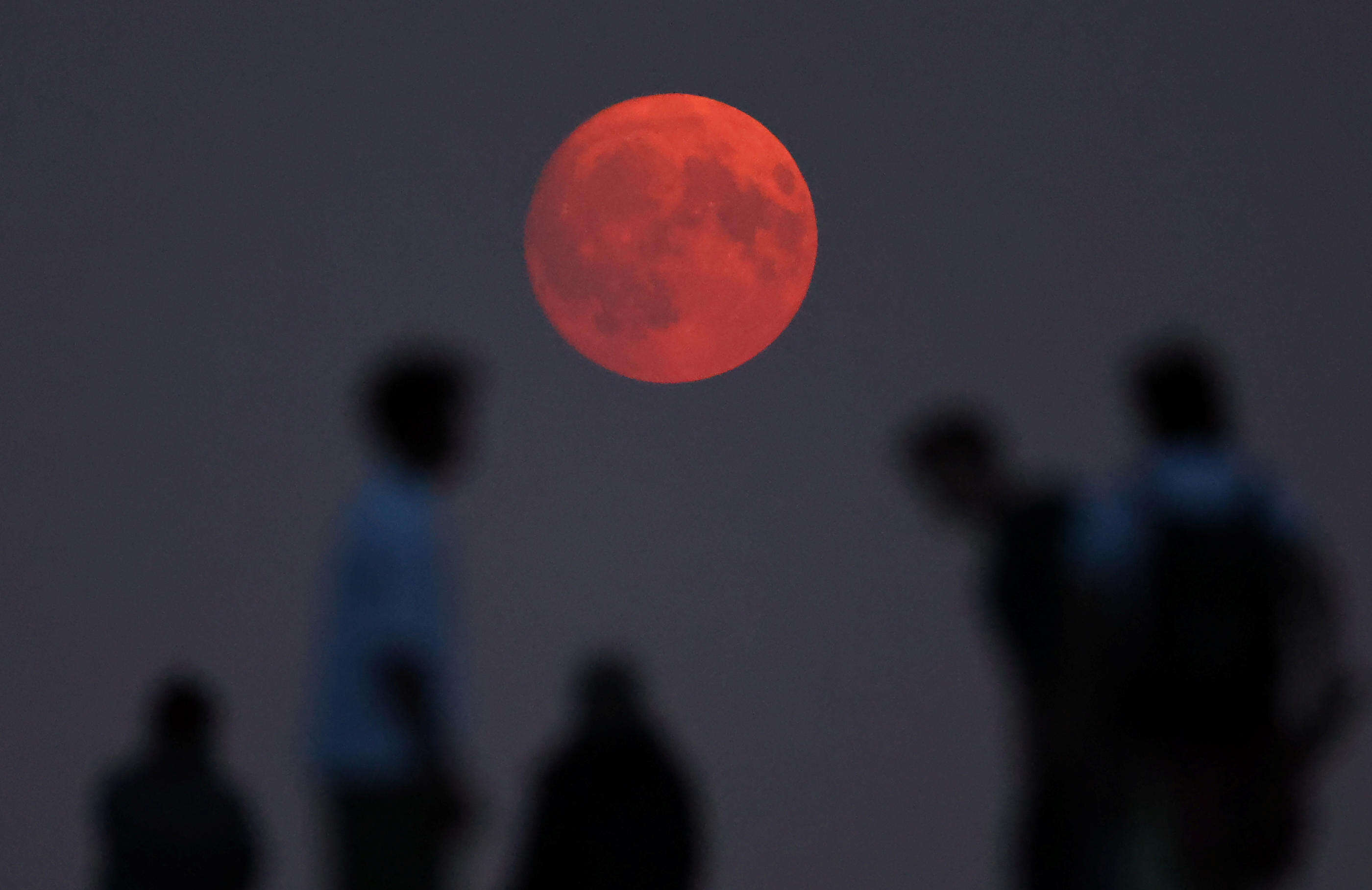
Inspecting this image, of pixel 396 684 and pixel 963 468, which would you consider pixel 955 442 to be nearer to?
pixel 963 468

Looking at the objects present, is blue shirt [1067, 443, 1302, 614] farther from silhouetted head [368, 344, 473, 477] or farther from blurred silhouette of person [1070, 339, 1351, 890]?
silhouetted head [368, 344, 473, 477]

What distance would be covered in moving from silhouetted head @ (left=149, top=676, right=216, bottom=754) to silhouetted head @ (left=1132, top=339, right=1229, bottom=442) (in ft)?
12.4

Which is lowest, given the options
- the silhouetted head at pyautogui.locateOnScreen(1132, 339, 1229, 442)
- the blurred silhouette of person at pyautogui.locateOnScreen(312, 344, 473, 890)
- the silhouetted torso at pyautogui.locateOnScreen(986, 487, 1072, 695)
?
the blurred silhouette of person at pyautogui.locateOnScreen(312, 344, 473, 890)

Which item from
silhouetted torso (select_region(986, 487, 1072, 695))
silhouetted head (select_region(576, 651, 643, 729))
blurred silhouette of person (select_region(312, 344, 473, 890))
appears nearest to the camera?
blurred silhouette of person (select_region(312, 344, 473, 890))

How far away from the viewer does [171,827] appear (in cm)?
560

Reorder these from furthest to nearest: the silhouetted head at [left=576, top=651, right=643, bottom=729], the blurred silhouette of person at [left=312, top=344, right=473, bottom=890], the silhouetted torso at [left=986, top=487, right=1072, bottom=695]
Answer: the silhouetted head at [left=576, top=651, right=643, bottom=729]
the silhouetted torso at [left=986, top=487, right=1072, bottom=695]
the blurred silhouette of person at [left=312, top=344, right=473, bottom=890]

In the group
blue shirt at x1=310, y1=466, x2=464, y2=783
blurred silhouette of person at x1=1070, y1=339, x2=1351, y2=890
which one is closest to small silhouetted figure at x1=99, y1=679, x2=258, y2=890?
blue shirt at x1=310, y1=466, x2=464, y2=783

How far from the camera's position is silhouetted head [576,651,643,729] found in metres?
5.57

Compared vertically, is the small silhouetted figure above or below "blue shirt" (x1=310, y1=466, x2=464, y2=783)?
above

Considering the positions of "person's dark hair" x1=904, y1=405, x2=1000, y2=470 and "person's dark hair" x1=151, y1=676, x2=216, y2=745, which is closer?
"person's dark hair" x1=904, y1=405, x2=1000, y2=470

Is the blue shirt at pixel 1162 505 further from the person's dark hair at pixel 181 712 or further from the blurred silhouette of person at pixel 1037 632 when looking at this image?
the person's dark hair at pixel 181 712

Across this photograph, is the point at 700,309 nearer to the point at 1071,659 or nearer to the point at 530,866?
the point at 530,866

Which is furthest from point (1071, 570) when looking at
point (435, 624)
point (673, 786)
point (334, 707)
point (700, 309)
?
point (700, 309)

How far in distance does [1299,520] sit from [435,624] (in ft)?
5.84
